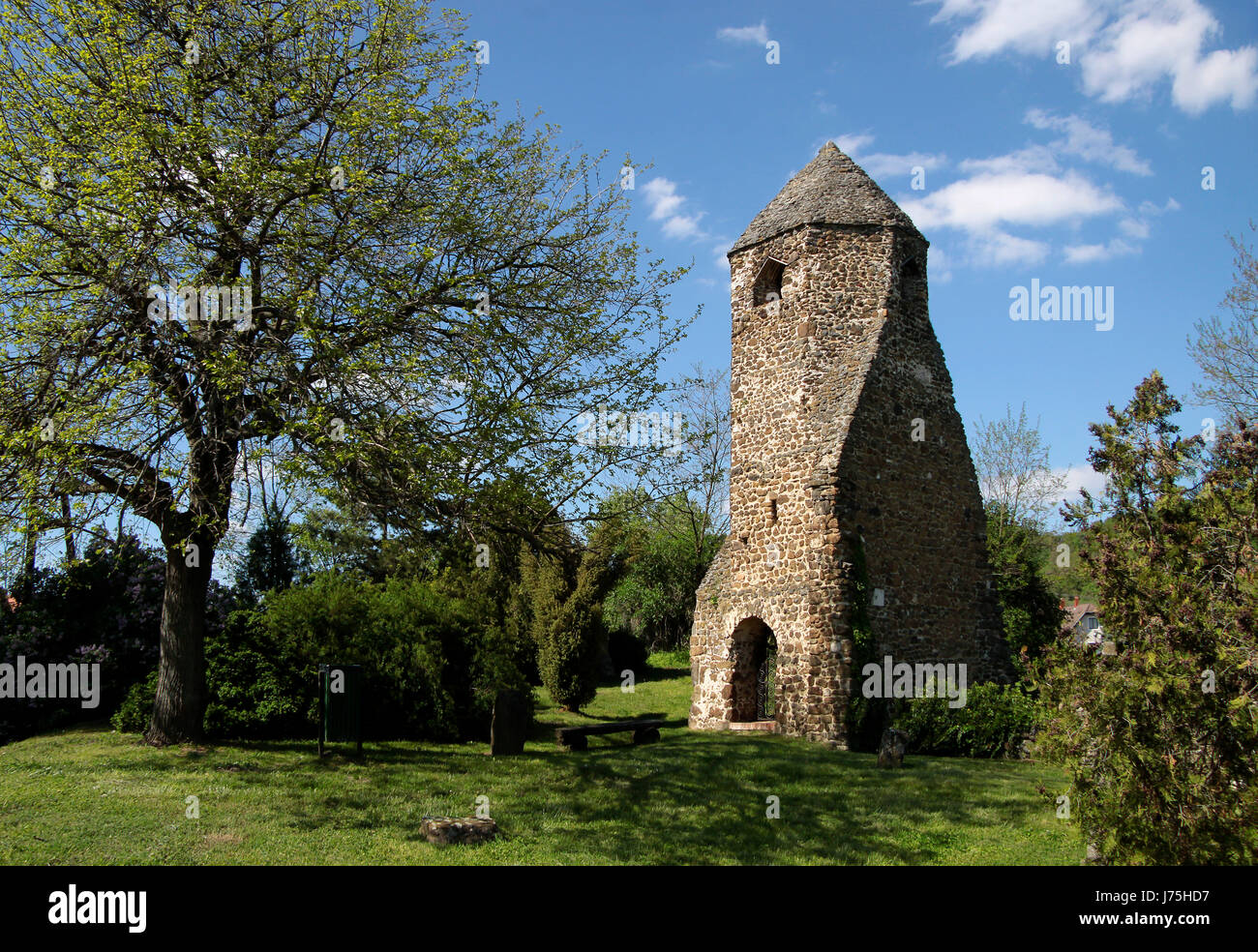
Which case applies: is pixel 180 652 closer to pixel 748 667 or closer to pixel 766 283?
pixel 748 667

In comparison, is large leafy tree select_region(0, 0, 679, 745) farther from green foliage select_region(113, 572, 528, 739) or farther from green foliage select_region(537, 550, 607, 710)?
green foliage select_region(537, 550, 607, 710)

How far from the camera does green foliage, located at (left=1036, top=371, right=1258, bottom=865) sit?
5488 millimetres

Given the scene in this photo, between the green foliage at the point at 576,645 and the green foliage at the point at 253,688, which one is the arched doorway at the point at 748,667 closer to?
the green foliage at the point at 576,645

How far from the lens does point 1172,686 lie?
18.3 ft

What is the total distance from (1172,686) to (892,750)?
7261mm

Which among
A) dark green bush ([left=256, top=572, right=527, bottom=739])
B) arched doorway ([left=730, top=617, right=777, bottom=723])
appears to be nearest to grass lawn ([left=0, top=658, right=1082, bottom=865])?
dark green bush ([left=256, top=572, right=527, bottom=739])

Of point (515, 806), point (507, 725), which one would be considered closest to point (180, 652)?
point (507, 725)

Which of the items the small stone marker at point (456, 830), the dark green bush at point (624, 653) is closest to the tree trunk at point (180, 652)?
the small stone marker at point (456, 830)

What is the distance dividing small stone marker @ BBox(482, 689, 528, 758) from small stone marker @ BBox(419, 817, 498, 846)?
4.19 meters

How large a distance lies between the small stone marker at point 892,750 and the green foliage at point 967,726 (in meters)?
2.33

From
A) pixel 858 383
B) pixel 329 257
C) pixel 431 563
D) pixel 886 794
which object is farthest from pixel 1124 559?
pixel 431 563

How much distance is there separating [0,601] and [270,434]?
8.49 meters
